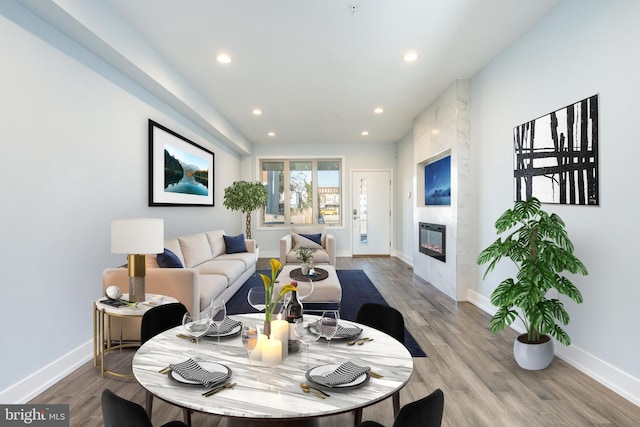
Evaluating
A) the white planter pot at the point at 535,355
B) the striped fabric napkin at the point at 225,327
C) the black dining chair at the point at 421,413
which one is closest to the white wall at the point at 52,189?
the striped fabric napkin at the point at 225,327

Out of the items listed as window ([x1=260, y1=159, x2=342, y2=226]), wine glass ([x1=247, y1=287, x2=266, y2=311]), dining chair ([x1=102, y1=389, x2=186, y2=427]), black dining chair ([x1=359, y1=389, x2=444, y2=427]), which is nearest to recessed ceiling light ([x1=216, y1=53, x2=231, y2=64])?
wine glass ([x1=247, y1=287, x2=266, y2=311])

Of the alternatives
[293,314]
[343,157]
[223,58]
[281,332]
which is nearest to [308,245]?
[343,157]

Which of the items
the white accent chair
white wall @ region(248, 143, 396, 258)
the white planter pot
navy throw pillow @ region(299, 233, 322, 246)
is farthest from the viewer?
white wall @ region(248, 143, 396, 258)

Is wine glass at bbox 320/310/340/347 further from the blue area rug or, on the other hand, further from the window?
the window

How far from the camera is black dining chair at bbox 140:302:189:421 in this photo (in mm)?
1773

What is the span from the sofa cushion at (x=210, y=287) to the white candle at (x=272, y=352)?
6.84 feet

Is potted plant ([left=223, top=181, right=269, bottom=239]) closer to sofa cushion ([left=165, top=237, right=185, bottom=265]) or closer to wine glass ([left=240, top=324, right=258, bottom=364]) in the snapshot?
sofa cushion ([left=165, top=237, right=185, bottom=265])

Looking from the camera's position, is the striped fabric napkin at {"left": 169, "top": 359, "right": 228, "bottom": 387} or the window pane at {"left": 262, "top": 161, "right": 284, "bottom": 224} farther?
the window pane at {"left": 262, "top": 161, "right": 284, "bottom": 224}

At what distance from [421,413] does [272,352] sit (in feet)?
1.78

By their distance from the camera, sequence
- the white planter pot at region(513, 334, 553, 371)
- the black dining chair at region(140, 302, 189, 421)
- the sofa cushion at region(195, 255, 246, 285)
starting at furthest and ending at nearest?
the sofa cushion at region(195, 255, 246, 285)
the white planter pot at region(513, 334, 553, 371)
the black dining chair at region(140, 302, 189, 421)

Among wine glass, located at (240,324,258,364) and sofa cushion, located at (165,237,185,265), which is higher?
sofa cushion, located at (165,237,185,265)

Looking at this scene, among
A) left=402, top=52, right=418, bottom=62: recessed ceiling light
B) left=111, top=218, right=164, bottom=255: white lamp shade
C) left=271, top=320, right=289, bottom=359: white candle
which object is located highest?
left=402, top=52, right=418, bottom=62: recessed ceiling light

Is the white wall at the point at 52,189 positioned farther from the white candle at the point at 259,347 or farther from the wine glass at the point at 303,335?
the wine glass at the point at 303,335

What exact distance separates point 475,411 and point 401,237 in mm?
5895
